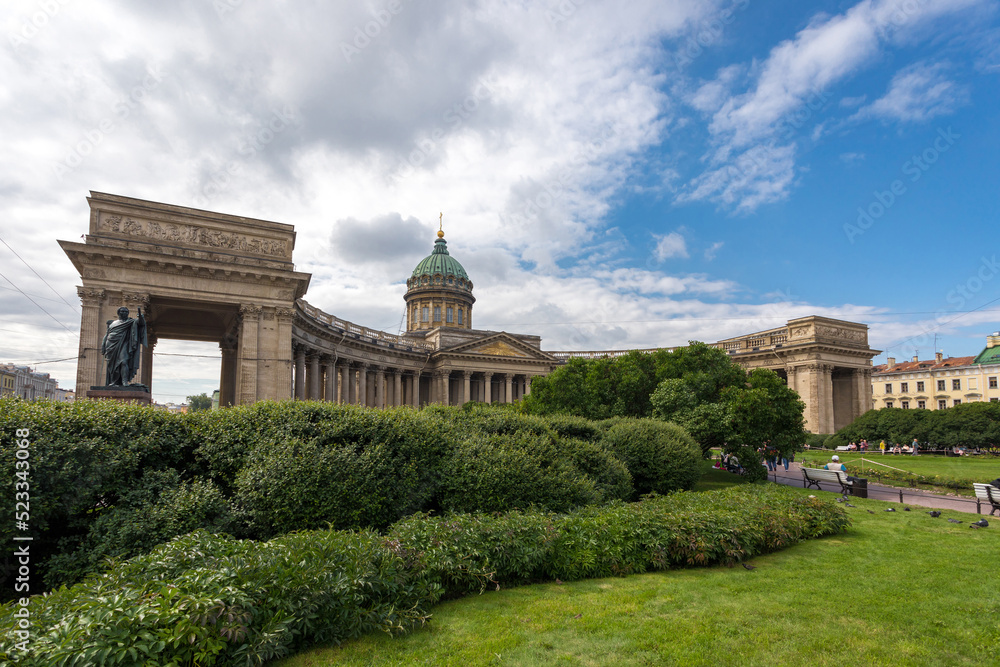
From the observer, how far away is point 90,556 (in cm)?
808

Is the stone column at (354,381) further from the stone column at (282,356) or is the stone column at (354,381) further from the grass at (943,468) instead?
the grass at (943,468)

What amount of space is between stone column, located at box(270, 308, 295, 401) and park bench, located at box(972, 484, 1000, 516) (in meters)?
32.5

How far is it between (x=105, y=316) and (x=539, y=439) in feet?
89.6

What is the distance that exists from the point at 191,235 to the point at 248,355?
26.0ft

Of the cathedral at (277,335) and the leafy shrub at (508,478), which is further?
the cathedral at (277,335)

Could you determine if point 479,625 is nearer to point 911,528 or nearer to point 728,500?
point 728,500

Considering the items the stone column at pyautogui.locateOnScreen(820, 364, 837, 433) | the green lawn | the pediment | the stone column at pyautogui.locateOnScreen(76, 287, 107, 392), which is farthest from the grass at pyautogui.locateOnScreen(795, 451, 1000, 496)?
the stone column at pyautogui.locateOnScreen(76, 287, 107, 392)

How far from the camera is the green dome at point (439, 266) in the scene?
8644 cm

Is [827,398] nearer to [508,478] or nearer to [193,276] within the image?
[508,478]

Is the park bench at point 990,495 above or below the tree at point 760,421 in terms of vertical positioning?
below

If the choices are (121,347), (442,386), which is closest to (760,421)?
(121,347)

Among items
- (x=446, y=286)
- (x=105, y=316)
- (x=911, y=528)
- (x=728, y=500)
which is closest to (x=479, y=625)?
(x=728, y=500)

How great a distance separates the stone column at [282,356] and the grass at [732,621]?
27.5 m

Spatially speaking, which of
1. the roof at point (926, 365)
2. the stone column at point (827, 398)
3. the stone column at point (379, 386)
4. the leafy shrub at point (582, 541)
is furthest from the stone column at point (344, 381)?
the roof at point (926, 365)
